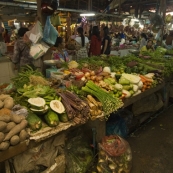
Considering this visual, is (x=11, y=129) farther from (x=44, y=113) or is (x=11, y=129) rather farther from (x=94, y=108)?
(x=94, y=108)

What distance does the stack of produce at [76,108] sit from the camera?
254cm

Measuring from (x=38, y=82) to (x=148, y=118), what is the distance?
352 cm

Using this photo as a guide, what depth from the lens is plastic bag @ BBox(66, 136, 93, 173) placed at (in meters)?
2.90

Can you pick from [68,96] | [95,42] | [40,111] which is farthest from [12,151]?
[95,42]

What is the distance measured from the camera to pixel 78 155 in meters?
3.08

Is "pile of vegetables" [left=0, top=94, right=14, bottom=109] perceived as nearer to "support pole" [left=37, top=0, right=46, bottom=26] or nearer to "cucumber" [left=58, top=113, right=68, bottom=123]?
"cucumber" [left=58, top=113, right=68, bottom=123]

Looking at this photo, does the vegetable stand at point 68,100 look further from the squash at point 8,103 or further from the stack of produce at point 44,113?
the squash at point 8,103

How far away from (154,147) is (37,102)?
2881 mm

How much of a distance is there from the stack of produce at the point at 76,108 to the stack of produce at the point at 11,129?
2.16ft

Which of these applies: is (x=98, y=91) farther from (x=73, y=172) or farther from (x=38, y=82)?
(x=73, y=172)

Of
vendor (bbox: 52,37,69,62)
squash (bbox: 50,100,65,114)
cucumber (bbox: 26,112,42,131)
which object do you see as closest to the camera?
cucumber (bbox: 26,112,42,131)

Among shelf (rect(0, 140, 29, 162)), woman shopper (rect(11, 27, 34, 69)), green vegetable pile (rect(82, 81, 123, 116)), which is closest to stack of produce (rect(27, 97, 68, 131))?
shelf (rect(0, 140, 29, 162))

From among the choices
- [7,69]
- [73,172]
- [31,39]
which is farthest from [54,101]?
[7,69]

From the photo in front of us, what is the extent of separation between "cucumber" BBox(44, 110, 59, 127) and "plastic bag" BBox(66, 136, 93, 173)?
80 cm
